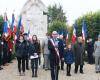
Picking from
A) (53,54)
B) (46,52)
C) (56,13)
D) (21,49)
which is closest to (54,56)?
(53,54)

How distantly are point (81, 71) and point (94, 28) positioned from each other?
11322 mm

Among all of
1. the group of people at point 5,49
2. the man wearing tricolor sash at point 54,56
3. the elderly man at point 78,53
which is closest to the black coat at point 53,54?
the man wearing tricolor sash at point 54,56

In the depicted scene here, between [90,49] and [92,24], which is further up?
[92,24]

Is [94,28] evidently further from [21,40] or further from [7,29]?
[21,40]

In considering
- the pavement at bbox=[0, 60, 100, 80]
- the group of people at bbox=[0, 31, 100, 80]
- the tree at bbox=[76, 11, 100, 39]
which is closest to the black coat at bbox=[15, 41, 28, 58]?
the group of people at bbox=[0, 31, 100, 80]

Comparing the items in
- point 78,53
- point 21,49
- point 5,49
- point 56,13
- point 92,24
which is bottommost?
point 78,53

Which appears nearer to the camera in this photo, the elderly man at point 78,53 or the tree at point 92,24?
the elderly man at point 78,53

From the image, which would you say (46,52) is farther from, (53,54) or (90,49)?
(53,54)

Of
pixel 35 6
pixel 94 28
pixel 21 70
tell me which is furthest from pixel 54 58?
pixel 35 6

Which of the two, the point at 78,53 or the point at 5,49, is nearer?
the point at 78,53

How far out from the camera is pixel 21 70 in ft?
61.3

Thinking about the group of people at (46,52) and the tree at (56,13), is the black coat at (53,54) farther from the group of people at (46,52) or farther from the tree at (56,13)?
the tree at (56,13)

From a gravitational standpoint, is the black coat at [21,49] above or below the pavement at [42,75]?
above

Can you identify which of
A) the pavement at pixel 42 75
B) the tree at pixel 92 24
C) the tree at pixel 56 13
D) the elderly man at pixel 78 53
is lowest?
the pavement at pixel 42 75
